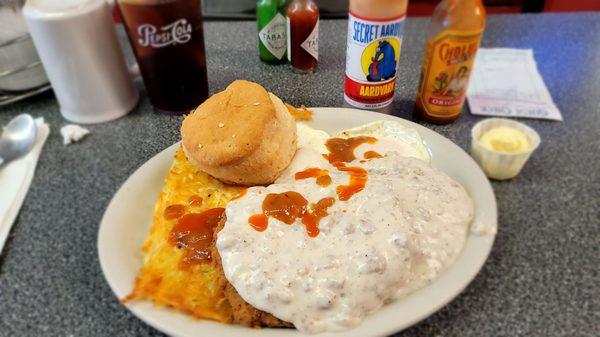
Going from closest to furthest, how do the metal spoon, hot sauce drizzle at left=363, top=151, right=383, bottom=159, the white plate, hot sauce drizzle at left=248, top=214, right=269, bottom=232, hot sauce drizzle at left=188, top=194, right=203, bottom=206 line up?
the white plate → hot sauce drizzle at left=248, top=214, right=269, bottom=232 → hot sauce drizzle at left=188, top=194, right=203, bottom=206 → hot sauce drizzle at left=363, top=151, right=383, bottom=159 → the metal spoon

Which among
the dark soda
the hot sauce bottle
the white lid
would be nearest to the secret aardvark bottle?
the hot sauce bottle

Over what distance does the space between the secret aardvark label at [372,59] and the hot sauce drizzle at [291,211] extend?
0.46 metres

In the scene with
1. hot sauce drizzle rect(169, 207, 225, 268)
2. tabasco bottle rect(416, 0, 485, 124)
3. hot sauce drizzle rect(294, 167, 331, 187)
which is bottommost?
hot sauce drizzle rect(169, 207, 225, 268)

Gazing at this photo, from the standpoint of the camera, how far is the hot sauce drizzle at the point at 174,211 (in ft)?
3.05

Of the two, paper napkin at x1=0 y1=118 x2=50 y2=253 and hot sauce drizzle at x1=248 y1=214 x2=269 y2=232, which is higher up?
hot sauce drizzle at x1=248 y1=214 x2=269 y2=232

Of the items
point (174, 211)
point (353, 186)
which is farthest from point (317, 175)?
point (174, 211)

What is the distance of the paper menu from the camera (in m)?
1.36

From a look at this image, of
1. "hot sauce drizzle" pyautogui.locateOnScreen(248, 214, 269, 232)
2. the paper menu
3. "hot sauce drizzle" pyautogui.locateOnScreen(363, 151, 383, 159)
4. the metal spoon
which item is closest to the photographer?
"hot sauce drizzle" pyautogui.locateOnScreen(248, 214, 269, 232)

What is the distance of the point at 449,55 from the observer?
1.09 metres

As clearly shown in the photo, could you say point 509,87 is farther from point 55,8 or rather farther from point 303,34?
point 55,8

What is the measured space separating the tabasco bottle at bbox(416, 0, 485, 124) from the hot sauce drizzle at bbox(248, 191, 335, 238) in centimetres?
50

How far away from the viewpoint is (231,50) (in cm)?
174

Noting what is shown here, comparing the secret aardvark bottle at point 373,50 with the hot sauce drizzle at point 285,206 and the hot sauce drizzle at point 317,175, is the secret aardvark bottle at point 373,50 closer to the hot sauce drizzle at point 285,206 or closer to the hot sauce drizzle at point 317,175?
the hot sauce drizzle at point 317,175

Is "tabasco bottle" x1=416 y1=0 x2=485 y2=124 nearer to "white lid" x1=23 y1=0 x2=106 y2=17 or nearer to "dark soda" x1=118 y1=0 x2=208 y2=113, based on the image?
"dark soda" x1=118 y1=0 x2=208 y2=113
